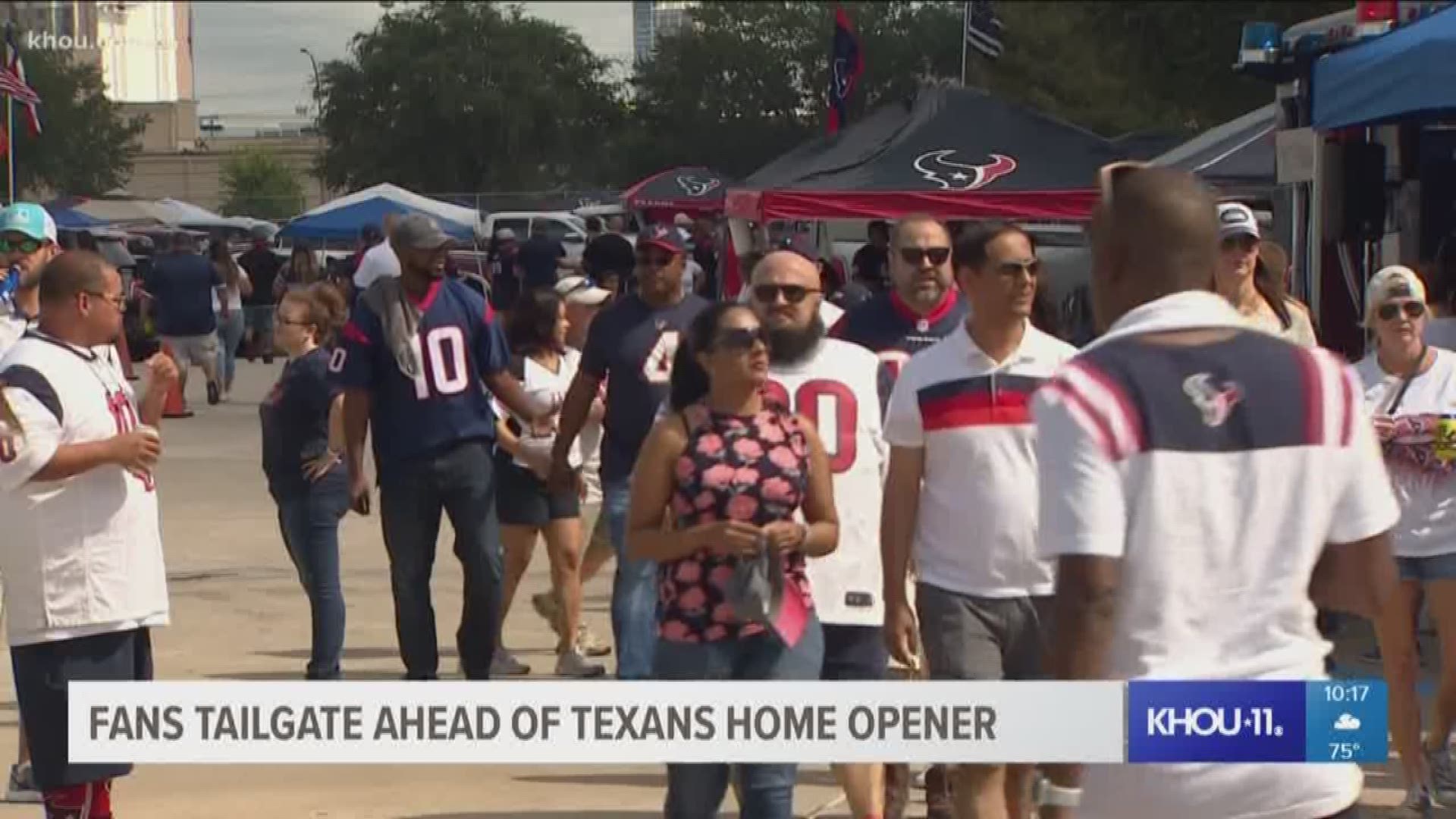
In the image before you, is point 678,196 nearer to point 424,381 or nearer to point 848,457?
point 424,381

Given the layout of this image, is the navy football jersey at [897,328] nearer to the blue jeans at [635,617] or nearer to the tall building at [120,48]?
the blue jeans at [635,617]

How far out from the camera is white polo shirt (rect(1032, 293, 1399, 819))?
4.05m

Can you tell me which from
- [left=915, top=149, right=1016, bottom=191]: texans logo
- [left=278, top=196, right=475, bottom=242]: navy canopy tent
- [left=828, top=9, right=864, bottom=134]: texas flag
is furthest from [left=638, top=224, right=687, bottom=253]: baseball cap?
[left=278, top=196, right=475, bottom=242]: navy canopy tent

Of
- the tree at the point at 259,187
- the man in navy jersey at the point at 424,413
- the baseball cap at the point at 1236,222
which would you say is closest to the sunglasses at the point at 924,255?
the baseball cap at the point at 1236,222

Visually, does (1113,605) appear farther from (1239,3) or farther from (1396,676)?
(1239,3)

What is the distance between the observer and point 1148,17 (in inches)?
1258

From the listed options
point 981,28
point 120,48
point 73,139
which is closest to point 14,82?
point 981,28

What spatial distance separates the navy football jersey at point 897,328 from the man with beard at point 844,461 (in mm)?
489

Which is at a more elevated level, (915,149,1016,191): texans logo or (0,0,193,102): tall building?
(0,0,193,102): tall building

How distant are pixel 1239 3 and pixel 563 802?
23775 millimetres

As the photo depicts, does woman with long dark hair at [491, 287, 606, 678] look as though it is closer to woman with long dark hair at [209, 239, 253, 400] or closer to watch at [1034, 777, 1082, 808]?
watch at [1034, 777, 1082, 808]

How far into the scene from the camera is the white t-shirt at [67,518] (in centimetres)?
687

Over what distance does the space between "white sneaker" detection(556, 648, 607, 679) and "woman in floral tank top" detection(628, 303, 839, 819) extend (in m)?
4.43

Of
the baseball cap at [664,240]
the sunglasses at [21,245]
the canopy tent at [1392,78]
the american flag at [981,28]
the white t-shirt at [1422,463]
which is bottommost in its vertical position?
the white t-shirt at [1422,463]
